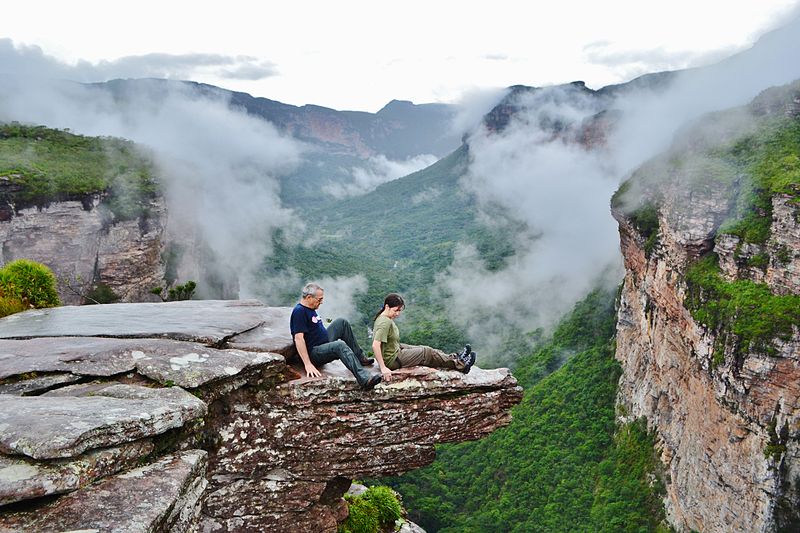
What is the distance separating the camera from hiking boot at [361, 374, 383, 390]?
1065 centimetres

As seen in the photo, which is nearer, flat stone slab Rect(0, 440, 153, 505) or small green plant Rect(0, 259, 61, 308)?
flat stone slab Rect(0, 440, 153, 505)

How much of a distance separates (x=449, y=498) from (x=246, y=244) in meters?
66.2

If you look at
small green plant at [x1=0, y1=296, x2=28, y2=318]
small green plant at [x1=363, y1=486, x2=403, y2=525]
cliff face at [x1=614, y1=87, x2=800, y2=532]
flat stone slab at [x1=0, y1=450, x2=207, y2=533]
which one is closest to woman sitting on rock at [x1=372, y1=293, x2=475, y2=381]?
flat stone slab at [x1=0, y1=450, x2=207, y2=533]

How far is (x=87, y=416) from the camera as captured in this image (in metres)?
7.47

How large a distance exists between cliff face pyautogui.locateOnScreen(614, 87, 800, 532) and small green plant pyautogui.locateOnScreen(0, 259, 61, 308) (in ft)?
118

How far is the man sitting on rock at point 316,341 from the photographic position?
10.7 meters

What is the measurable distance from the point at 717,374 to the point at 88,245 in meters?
44.7

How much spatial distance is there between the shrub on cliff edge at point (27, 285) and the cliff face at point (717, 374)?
118 feet

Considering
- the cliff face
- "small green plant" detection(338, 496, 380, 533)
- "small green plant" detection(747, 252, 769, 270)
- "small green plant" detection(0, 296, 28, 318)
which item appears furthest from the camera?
"small green plant" detection(747, 252, 769, 270)

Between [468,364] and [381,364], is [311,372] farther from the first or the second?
[468,364]

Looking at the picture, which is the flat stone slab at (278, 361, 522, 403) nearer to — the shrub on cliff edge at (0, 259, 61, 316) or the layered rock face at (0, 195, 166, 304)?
the shrub on cliff edge at (0, 259, 61, 316)

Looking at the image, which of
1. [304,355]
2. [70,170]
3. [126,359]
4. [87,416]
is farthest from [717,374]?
[70,170]

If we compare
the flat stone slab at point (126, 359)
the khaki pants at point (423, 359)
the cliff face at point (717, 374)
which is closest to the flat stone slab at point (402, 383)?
the khaki pants at point (423, 359)

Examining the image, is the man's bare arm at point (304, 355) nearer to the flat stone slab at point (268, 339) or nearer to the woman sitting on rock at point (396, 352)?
the flat stone slab at point (268, 339)
